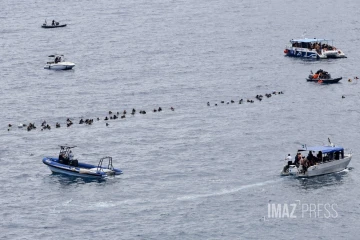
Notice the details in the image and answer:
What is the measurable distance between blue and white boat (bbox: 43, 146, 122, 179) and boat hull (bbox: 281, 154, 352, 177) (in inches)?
876

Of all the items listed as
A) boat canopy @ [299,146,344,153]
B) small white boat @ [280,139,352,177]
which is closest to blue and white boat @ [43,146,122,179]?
small white boat @ [280,139,352,177]

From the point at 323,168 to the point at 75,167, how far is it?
32272 millimetres

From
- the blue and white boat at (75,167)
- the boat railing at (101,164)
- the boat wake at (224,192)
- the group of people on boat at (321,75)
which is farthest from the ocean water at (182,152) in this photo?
the group of people on boat at (321,75)

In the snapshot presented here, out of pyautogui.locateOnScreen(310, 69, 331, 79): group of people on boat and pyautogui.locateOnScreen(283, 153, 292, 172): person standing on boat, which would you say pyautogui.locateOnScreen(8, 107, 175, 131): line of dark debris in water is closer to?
pyautogui.locateOnScreen(310, 69, 331, 79): group of people on boat

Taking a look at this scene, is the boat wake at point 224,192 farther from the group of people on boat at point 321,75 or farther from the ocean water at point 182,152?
the group of people on boat at point 321,75

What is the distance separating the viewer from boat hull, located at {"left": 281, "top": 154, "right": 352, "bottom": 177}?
123688 mm

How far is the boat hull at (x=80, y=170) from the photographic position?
126 m

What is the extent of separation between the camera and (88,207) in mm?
116688

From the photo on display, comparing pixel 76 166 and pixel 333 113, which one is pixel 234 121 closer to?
pixel 333 113

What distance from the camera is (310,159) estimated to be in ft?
410

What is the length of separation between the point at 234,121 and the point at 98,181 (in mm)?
33664

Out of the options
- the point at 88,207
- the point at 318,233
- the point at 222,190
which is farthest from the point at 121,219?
the point at 318,233

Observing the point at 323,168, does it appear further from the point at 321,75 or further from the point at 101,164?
the point at 321,75

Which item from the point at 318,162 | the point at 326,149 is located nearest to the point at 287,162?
the point at 318,162
